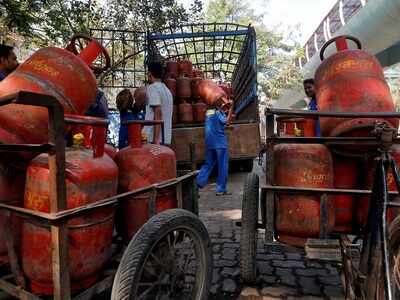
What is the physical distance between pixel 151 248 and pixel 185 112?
5.29 m

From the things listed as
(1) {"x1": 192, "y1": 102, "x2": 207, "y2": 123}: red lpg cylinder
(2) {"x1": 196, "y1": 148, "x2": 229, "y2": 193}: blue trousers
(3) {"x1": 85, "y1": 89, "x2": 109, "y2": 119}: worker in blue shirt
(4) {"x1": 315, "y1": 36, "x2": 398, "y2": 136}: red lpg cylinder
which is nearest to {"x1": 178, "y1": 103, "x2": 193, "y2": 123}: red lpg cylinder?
(1) {"x1": 192, "y1": 102, "x2": 207, "y2": 123}: red lpg cylinder

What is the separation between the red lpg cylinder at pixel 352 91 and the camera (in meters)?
2.46

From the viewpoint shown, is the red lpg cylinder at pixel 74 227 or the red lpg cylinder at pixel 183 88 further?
the red lpg cylinder at pixel 183 88

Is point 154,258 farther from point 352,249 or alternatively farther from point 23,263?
point 352,249

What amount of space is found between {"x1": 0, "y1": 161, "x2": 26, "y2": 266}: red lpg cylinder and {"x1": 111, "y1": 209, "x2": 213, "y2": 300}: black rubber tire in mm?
633

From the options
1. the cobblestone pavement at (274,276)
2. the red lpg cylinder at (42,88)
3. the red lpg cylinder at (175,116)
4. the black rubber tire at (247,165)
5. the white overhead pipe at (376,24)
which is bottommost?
the cobblestone pavement at (274,276)

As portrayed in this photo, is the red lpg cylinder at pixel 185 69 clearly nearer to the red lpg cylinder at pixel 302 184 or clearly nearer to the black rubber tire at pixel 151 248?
the red lpg cylinder at pixel 302 184

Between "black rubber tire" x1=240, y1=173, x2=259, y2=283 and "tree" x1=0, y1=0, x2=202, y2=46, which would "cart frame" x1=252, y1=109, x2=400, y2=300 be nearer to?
"black rubber tire" x1=240, y1=173, x2=259, y2=283

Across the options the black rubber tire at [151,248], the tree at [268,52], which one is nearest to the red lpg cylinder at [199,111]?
the black rubber tire at [151,248]

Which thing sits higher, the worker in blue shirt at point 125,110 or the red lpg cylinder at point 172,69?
the red lpg cylinder at point 172,69

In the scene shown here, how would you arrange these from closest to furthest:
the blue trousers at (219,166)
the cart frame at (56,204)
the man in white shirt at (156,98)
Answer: the cart frame at (56,204) → the man in white shirt at (156,98) → the blue trousers at (219,166)

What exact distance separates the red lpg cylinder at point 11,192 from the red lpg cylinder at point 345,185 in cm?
197

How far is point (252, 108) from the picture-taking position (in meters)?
7.23

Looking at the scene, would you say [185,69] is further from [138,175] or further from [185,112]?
[138,175]
